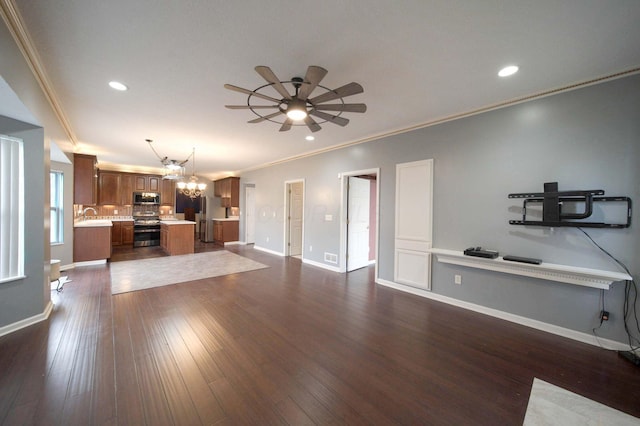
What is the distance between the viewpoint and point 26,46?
204 cm

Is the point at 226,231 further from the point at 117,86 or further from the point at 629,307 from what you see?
the point at 629,307

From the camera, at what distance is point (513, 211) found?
121 inches

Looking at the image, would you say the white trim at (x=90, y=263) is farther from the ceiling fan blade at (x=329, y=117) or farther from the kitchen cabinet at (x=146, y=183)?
the ceiling fan blade at (x=329, y=117)

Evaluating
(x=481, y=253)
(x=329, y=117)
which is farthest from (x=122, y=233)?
(x=481, y=253)

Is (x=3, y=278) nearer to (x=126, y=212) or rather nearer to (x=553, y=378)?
(x=553, y=378)

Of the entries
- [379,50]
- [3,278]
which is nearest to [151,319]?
[3,278]

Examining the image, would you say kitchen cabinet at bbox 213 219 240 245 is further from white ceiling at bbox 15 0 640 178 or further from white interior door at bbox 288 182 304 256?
white ceiling at bbox 15 0 640 178

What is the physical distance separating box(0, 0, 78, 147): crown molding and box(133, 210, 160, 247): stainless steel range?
5601mm

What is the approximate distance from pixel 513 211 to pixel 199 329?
4131mm

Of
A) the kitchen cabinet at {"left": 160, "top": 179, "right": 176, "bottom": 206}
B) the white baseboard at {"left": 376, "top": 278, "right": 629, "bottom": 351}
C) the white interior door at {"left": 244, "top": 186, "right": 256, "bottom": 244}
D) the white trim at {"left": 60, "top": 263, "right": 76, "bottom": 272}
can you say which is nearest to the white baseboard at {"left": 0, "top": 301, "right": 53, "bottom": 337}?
the white trim at {"left": 60, "top": 263, "right": 76, "bottom": 272}

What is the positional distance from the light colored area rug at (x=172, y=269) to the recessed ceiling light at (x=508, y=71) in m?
5.30

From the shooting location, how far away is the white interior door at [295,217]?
7.05 meters

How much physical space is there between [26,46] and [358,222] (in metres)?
5.17

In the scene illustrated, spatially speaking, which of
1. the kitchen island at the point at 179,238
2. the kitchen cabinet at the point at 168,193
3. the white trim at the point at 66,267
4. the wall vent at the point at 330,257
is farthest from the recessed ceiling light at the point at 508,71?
the kitchen cabinet at the point at 168,193
